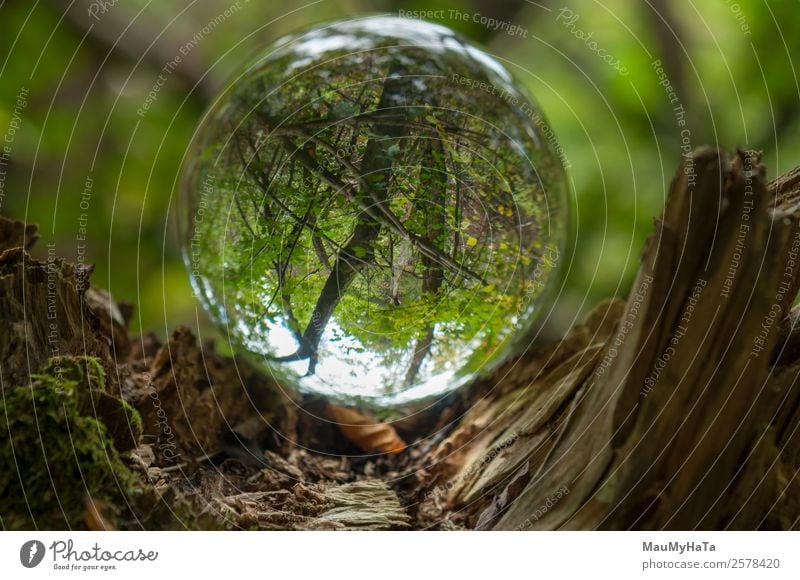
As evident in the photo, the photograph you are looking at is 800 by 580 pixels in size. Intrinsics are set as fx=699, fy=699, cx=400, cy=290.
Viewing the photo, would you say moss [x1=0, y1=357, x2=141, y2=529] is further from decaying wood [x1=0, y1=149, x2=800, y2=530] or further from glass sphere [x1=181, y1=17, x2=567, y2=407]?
glass sphere [x1=181, y1=17, x2=567, y2=407]

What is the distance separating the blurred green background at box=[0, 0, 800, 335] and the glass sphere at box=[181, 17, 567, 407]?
29.2 inches

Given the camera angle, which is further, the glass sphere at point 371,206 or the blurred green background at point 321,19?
the blurred green background at point 321,19

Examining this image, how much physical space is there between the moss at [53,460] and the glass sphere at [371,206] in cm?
32

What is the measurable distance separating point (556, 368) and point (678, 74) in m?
0.98

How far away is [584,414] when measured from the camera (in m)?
1.18

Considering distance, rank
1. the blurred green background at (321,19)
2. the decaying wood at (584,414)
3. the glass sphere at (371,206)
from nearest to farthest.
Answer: the decaying wood at (584,414)
the glass sphere at (371,206)
the blurred green background at (321,19)

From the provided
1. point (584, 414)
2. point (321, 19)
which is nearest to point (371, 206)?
point (584, 414)

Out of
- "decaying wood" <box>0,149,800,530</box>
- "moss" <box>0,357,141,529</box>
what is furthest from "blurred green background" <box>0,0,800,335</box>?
"moss" <box>0,357,141,529</box>

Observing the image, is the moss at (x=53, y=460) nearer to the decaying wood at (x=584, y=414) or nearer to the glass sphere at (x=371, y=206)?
the decaying wood at (x=584, y=414)

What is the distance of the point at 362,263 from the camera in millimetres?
1152

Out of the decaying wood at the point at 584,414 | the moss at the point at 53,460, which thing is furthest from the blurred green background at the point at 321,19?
the moss at the point at 53,460

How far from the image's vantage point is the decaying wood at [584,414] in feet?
3.39

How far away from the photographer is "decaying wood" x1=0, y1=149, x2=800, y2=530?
3.39 feet

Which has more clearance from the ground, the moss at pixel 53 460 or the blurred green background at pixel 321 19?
the blurred green background at pixel 321 19
